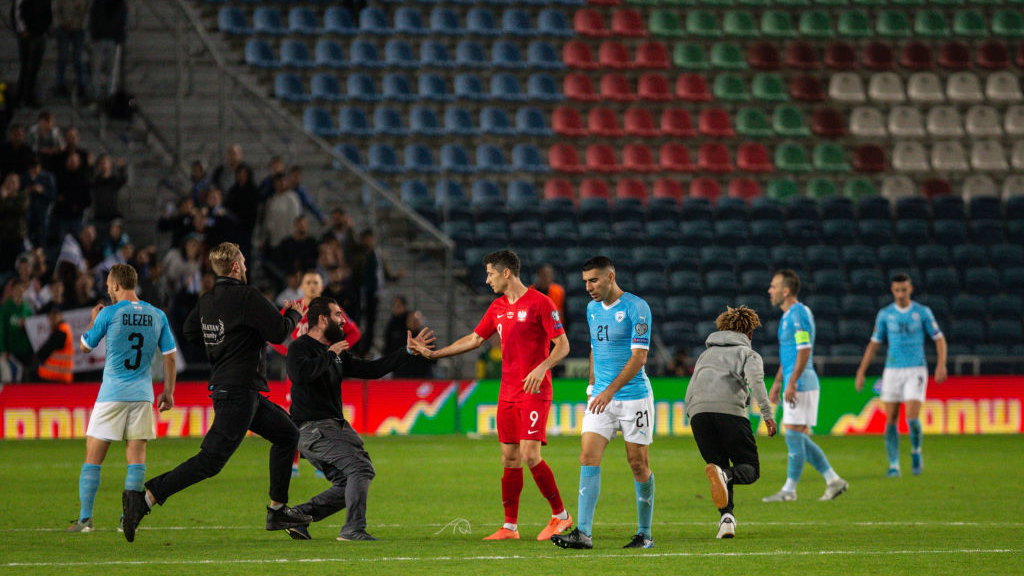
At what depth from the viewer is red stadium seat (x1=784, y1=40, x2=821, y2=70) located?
107 feet

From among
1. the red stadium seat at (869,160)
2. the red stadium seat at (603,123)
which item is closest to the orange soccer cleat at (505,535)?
the red stadium seat at (603,123)

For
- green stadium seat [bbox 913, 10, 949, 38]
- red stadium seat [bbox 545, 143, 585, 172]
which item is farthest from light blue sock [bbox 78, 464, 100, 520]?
green stadium seat [bbox 913, 10, 949, 38]

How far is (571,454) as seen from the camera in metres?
19.4

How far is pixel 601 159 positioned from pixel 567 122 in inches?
46.4

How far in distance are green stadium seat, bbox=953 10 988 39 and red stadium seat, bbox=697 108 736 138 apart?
21.2 feet

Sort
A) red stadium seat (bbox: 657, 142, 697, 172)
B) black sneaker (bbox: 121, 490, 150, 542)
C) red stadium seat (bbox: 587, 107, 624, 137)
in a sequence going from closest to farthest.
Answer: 1. black sneaker (bbox: 121, 490, 150, 542)
2. red stadium seat (bbox: 657, 142, 697, 172)
3. red stadium seat (bbox: 587, 107, 624, 137)

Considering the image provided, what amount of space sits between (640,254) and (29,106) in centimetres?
1166

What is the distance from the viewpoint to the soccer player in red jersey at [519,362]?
10.4 metres

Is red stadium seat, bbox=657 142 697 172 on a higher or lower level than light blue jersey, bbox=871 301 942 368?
higher

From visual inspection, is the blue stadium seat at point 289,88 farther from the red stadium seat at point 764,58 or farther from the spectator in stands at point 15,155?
the red stadium seat at point 764,58

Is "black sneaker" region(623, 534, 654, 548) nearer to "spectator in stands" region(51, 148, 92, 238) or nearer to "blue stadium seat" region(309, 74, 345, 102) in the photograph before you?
"spectator in stands" region(51, 148, 92, 238)

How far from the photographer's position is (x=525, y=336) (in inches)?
413

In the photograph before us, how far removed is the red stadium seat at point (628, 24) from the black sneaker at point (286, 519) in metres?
23.2

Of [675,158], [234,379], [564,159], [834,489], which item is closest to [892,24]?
[675,158]
